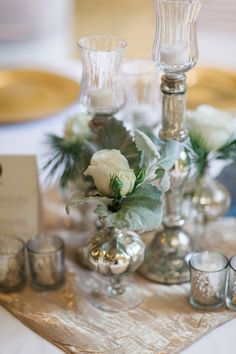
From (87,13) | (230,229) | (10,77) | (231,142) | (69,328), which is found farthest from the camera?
(87,13)

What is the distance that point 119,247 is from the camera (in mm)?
1138

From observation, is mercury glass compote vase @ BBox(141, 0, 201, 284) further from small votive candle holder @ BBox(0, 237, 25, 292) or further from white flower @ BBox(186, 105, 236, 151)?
small votive candle holder @ BBox(0, 237, 25, 292)

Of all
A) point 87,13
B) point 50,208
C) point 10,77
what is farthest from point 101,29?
point 50,208

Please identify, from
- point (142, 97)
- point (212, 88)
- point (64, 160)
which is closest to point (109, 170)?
point (64, 160)

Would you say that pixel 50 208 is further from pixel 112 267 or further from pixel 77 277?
pixel 112 267

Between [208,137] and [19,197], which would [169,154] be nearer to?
[208,137]

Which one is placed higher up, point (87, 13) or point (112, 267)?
point (112, 267)

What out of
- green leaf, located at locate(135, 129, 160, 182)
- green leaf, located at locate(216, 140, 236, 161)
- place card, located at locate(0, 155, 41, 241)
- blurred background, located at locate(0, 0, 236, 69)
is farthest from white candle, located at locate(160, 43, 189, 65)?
blurred background, located at locate(0, 0, 236, 69)

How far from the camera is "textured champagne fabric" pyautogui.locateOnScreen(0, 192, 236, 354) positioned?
3.50ft

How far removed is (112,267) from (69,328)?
122 millimetres

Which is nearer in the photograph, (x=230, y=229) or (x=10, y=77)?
(x=230, y=229)

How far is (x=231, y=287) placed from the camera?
3.67ft

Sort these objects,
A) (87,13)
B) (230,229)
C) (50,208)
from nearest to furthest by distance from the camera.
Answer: (230,229)
(50,208)
(87,13)

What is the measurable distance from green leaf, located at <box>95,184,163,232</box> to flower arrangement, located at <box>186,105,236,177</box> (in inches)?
8.4
